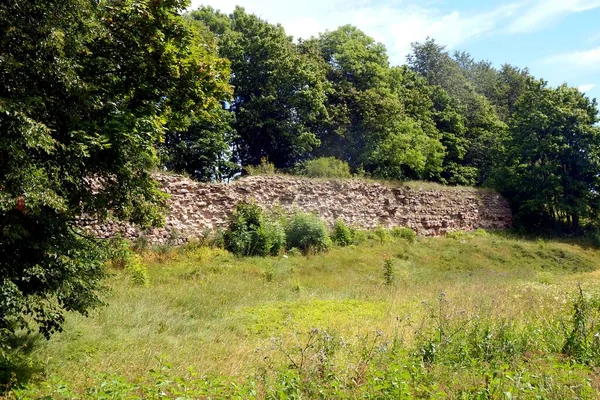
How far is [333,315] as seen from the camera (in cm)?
870

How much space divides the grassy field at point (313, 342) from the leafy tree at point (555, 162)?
16405mm

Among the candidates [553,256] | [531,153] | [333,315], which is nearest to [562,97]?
[531,153]

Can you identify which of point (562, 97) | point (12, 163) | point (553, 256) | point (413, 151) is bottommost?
point (553, 256)

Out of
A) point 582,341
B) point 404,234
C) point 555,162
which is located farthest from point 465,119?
point 582,341

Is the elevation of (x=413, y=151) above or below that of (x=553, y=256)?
above

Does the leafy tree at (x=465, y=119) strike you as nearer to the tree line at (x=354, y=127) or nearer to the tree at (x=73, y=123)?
the tree line at (x=354, y=127)

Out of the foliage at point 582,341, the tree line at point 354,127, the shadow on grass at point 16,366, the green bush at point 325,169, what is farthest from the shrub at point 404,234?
the shadow on grass at point 16,366

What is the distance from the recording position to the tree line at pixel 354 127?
2547 centimetres

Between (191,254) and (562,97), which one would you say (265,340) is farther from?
(562,97)

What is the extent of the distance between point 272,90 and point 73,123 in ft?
68.5

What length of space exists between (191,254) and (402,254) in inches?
359

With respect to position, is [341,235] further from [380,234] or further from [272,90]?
[272,90]

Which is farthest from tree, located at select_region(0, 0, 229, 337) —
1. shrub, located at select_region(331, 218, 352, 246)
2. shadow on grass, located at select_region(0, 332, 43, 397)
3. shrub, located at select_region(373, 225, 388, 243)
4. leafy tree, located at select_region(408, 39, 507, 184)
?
leafy tree, located at select_region(408, 39, 507, 184)

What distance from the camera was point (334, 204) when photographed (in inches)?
848
